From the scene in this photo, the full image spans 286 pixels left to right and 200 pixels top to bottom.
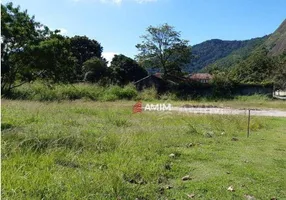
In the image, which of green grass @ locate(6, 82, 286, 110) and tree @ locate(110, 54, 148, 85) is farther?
tree @ locate(110, 54, 148, 85)

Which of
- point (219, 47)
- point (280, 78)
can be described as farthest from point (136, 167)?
point (219, 47)

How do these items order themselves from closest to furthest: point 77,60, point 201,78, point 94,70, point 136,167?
point 136,167
point 77,60
point 94,70
point 201,78

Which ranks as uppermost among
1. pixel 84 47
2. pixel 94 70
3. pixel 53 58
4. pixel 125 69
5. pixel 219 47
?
pixel 219 47

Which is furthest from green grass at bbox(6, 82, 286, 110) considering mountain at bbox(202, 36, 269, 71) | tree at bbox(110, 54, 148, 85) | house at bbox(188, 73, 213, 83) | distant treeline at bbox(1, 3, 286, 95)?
mountain at bbox(202, 36, 269, 71)

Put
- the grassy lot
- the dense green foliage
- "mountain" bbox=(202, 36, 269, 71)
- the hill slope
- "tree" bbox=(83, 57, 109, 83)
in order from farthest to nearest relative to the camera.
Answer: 1. the hill slope
2. "mountain" bbox=(202, 36, 269, 71)
3. "tree" bbox=(83, 57, 109, 83)
4. the dense green foliage
5. the grassy lot

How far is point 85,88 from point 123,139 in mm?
20880

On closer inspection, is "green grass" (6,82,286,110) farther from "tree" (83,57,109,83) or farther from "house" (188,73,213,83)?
"tree" (83,57,109,83)

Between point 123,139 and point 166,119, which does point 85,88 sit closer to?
point 166,119

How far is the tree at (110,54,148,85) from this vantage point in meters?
47.3

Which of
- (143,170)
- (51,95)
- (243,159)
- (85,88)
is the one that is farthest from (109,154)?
(85,88)

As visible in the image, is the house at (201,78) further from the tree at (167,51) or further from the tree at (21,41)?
the tree at (21,41)

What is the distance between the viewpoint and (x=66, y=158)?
4.28 metres

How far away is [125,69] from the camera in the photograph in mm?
48562

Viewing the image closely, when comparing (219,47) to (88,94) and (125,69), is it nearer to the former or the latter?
(125,69)
